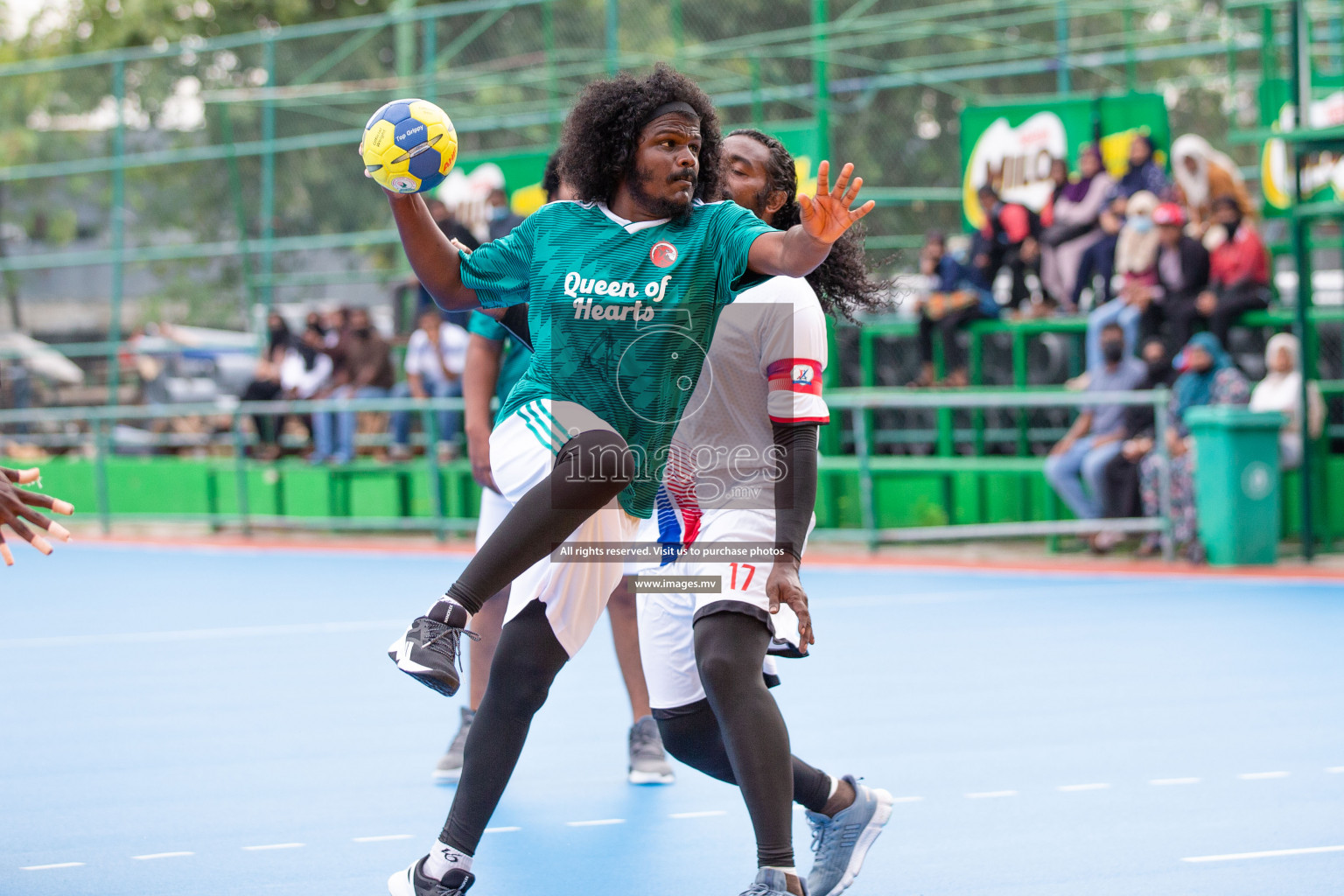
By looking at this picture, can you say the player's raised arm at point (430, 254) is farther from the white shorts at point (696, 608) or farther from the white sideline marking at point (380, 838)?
the white sideline marking at point (380, 838)

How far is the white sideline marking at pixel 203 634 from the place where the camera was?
921cm

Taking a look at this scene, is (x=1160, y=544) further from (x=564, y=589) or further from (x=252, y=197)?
(x=252, y=197)

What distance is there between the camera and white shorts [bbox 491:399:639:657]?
368cm

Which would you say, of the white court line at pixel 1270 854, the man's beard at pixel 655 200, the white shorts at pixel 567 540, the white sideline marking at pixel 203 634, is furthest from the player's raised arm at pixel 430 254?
the white sideline marking at pixel 203 634

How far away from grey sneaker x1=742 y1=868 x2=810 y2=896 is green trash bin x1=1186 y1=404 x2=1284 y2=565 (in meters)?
8.51

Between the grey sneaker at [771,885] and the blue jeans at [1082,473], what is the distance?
350 inches

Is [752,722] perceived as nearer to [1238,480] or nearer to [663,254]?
[663,254]

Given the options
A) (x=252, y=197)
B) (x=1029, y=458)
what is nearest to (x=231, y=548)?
(x=252, y=197)

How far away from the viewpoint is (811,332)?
3.83m

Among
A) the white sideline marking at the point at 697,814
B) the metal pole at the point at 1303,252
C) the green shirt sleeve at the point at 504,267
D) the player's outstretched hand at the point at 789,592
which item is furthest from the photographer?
the metal pole at the point at 1303,252

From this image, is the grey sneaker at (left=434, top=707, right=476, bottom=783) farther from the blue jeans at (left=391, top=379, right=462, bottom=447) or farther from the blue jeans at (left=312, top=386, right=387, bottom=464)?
the blue jeans at (left=312, top=386, right=387, bottom=464)

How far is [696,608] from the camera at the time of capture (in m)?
3.80

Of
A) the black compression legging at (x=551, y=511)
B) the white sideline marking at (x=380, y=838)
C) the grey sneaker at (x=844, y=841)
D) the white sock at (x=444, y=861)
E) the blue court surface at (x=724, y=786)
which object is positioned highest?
the black compression legging at (x=551, y=511)

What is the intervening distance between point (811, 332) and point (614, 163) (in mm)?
662
